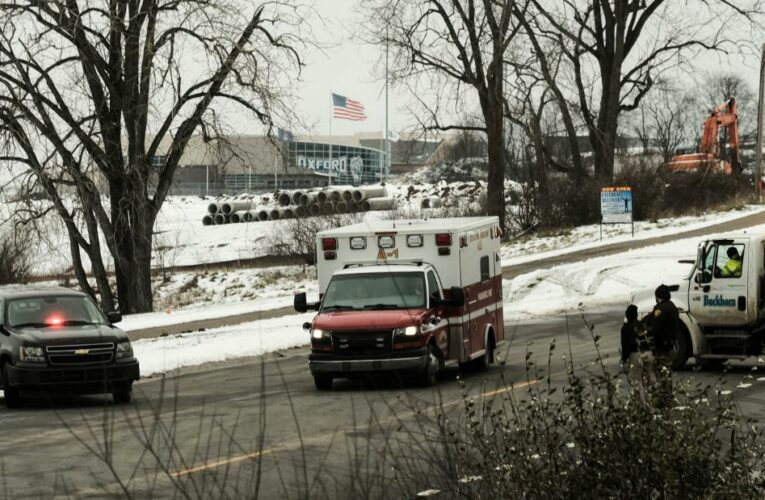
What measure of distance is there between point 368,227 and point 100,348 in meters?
5.00

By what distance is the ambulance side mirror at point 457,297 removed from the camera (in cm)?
2156

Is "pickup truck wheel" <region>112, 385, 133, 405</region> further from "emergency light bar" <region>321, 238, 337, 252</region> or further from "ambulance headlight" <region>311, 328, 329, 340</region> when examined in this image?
"emergency light bar" <region>321, 238, 337, 252</region>

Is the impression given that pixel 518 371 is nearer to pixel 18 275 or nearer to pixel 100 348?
pixel 100 348

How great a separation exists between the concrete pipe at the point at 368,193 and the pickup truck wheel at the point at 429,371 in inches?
2599

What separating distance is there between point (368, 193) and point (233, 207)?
386 inches

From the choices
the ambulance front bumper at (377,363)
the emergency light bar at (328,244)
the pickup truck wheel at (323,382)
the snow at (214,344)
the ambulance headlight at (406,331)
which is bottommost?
the snow at (214,344)

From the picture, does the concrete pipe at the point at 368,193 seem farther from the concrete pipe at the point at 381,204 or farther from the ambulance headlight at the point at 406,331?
the ambulance headlight at the point at 406,331

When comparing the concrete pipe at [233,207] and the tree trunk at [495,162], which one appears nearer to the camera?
the tree trunk at [495,162]

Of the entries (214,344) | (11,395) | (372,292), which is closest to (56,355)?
(11,395)

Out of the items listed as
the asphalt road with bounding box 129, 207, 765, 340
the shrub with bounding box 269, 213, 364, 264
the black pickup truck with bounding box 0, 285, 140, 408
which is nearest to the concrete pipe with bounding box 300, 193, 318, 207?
the shrub with bounding box 269, 213, 364, 264

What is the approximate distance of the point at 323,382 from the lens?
2133 cm

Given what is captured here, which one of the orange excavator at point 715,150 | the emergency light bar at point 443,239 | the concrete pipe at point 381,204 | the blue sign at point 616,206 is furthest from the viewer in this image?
the concrete pipe at point 381,204

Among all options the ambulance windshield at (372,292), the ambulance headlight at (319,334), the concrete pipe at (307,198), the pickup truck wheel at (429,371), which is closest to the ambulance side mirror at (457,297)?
the ambulance windshield at (372,292)

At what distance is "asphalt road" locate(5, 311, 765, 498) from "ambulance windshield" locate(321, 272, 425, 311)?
4.13 feet
